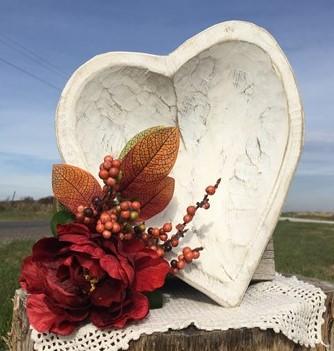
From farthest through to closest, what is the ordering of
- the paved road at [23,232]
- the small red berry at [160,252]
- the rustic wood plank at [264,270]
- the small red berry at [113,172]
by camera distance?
the paved road at [23,232] < the rustic wood plank at [264,270] < the small red berry at [160,252] < the small red berry at [113,172]

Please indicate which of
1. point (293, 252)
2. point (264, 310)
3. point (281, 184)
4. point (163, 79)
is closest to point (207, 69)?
point (163, 79)

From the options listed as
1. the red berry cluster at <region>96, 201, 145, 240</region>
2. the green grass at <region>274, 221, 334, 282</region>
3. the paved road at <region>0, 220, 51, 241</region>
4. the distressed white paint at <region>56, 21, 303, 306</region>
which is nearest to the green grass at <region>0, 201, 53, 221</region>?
the paved road at <region>0, 220, 51, 241</region>

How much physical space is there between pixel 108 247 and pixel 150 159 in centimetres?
32

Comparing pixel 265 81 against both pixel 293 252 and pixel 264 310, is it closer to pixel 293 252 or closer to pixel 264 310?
pixel 264 310

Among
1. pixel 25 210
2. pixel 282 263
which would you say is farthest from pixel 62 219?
pixel 25 210

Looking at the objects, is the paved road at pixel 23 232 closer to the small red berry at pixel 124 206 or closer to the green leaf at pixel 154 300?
the green leaf at pixel 154 300

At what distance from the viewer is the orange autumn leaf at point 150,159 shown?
158 cm

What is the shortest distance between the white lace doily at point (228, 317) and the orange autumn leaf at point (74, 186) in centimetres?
37

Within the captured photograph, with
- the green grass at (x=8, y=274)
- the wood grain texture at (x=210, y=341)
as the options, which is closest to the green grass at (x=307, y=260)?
the green grass at (x=8, y=274)

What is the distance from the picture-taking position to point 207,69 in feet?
6.26

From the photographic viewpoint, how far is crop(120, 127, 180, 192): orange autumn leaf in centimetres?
158

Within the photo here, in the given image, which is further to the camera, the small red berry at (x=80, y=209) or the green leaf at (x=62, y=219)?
the green leaf at (x=62, y=219)

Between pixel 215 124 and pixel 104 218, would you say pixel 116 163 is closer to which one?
pixel 104 218

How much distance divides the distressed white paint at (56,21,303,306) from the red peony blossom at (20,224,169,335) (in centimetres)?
26
